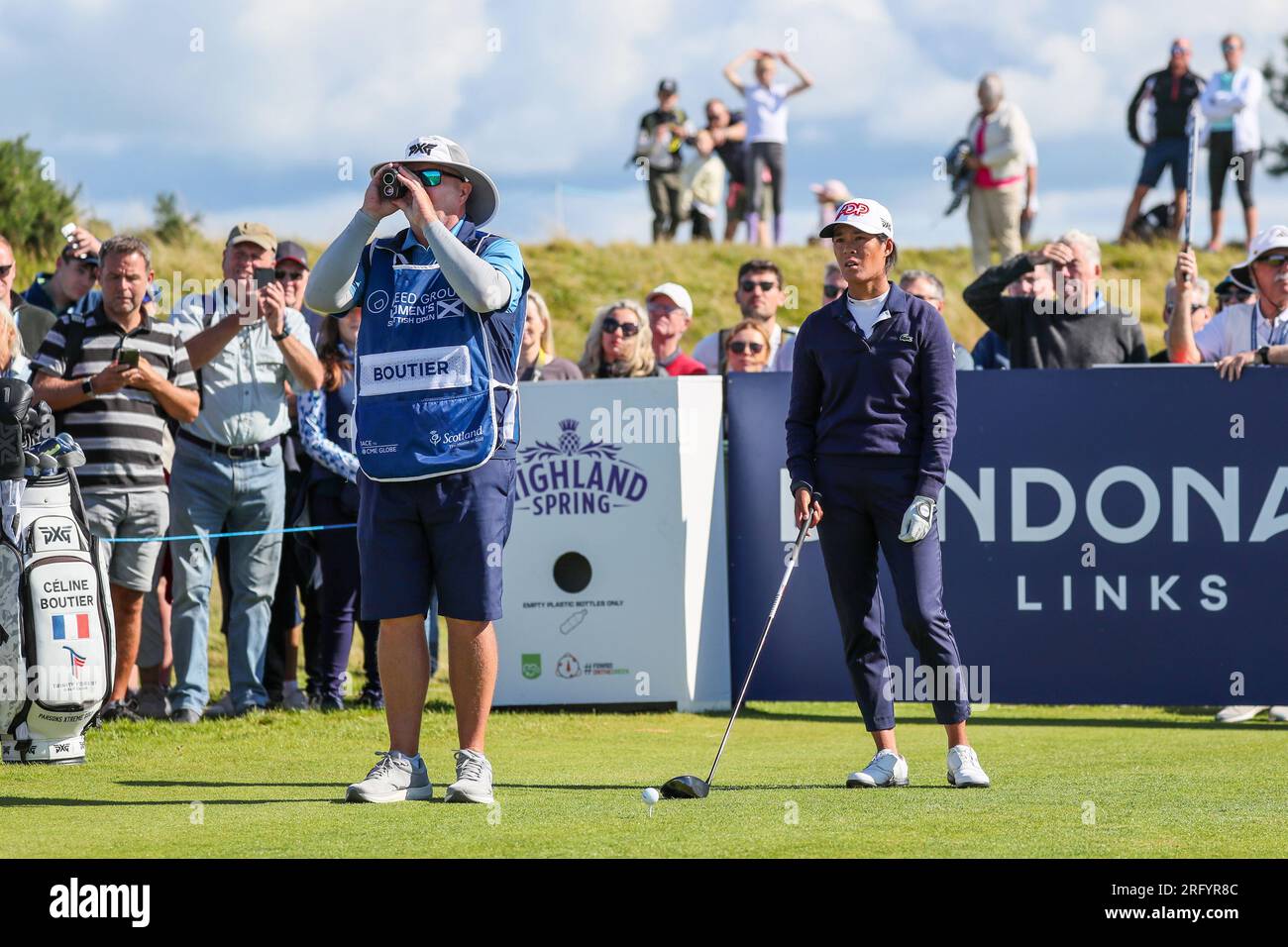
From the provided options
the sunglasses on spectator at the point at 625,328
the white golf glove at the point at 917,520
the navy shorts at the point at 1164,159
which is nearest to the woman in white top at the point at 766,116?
the navy shorts at the point at 1164,159

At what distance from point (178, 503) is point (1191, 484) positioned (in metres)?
5.17

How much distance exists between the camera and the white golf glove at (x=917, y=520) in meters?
6.67

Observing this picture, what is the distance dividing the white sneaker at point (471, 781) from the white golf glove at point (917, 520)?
1715 millimetres

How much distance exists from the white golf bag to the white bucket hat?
2274mm

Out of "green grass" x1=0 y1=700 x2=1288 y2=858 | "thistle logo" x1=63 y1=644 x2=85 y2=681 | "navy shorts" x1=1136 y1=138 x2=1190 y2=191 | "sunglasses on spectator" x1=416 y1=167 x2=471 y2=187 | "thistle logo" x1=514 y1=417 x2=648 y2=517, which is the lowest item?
"green grass" x1=0 y1=700 x2=1288 y2=858

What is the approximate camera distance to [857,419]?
689 cm

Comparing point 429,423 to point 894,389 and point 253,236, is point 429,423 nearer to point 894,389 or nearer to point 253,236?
point 894,389

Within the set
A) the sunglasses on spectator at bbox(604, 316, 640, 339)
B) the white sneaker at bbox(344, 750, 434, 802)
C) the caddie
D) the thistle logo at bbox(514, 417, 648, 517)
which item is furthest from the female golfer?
the sunglasses on spectator at bbox(604, 316, 640, 339)

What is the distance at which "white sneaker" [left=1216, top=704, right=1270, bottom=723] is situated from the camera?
9.53 m

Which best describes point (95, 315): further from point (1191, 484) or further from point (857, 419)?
point (1191, 484)

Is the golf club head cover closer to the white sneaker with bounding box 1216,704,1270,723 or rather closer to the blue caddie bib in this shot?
the blue caddie bib

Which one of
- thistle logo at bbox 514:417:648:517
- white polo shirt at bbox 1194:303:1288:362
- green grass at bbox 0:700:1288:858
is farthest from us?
thistle logo at bbox 514:417:648:517

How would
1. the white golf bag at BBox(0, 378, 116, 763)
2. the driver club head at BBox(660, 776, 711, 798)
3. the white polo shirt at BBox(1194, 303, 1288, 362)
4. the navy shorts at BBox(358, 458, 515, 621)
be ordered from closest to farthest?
the navy shorts at BBox(358, 458, 515, 621) → the driver club head at BBox(660, 776, 711, 798) → the white golf bag at BBox(0, 378, 116, 763) → the white polo shirt at BBox(1194, 303, 1288, 362)

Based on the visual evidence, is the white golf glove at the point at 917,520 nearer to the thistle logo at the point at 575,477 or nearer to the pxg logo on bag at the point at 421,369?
the pxg logo on bag at the point at 421,369
